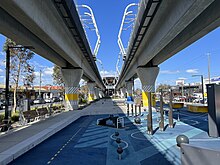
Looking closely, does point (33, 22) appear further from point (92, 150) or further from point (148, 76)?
point (148, 76)

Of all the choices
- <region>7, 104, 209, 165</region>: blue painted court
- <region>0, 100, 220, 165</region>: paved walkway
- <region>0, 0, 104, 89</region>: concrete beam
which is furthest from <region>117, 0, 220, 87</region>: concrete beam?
<region>0, 0, 104, 89</region>: concrete beam

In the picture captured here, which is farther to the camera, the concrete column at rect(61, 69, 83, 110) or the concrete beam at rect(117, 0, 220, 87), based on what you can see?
the concrete column at rect(61, 69, 83, 110)

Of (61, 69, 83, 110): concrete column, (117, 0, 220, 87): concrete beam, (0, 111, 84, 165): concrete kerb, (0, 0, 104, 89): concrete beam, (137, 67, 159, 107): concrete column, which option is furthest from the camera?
(137, 67, 159, 107): concrete column

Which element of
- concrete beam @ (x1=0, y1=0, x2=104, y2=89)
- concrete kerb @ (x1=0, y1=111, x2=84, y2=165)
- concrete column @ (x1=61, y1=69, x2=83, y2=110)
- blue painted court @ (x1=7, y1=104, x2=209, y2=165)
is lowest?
blue painted court @ (x1=7, y1=104, x2=209, y2=165)

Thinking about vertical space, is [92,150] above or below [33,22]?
below

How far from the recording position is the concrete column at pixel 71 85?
24.9 m

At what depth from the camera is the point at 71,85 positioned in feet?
82.9

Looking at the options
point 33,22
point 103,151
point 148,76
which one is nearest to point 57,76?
point 148,76

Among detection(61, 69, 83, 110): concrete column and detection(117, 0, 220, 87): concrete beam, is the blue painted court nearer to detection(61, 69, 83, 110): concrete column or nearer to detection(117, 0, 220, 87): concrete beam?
detection(117, 0, 220, 87): concrete beam

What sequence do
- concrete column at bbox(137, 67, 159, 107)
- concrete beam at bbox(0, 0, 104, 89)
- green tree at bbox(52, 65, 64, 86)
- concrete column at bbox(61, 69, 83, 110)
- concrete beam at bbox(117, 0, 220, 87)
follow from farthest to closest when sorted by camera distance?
green tree at bbox(52, 65, 64, 86)
concrete column at bbox(137, 67, 159, 107)
concrete column at bbox(61, 69, 83, 110)
concrete beam at bbox(117, 0, 220, 87)
concrete beam at bbox(0, 0, 104, 89)

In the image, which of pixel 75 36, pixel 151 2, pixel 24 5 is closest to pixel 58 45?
pixel 75 36

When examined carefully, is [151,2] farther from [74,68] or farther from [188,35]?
[74,68]

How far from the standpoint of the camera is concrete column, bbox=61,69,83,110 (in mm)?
24859

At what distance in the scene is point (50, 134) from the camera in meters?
10.5
